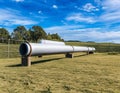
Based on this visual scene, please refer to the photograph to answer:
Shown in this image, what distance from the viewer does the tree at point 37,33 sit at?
54.4 meters

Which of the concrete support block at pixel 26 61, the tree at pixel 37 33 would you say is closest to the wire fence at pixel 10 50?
the concrete support block at pixel 26 61

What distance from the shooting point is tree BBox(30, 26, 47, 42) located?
54.4m

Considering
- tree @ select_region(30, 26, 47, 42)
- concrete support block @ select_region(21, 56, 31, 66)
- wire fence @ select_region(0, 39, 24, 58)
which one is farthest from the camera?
tree @ select_region(30, 26, 47, 42)

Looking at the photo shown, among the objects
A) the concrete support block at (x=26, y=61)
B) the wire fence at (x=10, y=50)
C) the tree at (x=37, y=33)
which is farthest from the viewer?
the tree at (x=37, y=33)

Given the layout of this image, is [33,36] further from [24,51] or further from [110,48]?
[24,51]

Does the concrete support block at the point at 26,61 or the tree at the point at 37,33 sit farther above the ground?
the tree at the point at 37,33

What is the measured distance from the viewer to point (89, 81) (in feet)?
16.9

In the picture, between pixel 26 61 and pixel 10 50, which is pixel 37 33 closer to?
pixel 10 50

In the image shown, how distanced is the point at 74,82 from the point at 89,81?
47 cm

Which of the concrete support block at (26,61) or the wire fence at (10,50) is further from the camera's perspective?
the wire fence at (10,50)

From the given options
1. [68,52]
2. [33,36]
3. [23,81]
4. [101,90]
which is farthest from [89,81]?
[33,36]

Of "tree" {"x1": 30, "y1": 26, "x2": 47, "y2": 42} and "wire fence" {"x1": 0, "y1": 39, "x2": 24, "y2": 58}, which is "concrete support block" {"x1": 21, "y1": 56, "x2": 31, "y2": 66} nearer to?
"wire fence" {"x1": 0, "y1": 39, "x2": 24, "y2": 58}

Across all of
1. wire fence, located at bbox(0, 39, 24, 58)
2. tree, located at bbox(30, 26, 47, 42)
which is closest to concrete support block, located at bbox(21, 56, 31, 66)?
wire fence, located at bbox(0, 39, 24, 58)

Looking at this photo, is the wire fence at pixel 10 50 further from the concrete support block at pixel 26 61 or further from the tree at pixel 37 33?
the tree at pixel 37 33
